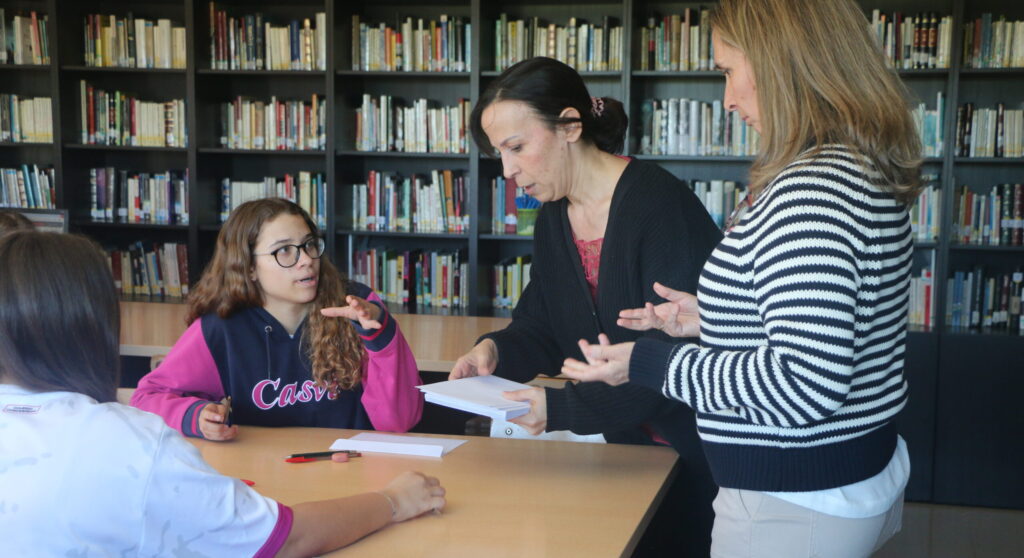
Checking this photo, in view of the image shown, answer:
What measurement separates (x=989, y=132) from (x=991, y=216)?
14.1 inches

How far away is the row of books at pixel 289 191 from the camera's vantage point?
464 cm

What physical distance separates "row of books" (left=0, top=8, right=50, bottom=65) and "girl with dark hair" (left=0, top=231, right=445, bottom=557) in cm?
416

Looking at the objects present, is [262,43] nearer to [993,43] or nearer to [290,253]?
[290,253]

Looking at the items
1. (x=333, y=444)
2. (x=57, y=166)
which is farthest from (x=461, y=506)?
(x=57, y=166)

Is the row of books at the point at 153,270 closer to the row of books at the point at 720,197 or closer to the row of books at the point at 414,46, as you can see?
the row of books at the point at 414,46

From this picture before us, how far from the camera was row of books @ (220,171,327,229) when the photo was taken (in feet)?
15.2

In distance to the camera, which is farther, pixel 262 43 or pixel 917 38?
pixel 262 43

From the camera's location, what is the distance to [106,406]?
1099 mm

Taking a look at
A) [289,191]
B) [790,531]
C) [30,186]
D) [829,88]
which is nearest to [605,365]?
[790,531]

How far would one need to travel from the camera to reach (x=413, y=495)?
150 cm

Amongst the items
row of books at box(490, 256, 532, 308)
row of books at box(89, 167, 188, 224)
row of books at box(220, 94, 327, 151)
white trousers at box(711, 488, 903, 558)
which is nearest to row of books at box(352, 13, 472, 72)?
row of books at box(220, 94, 327, 151)

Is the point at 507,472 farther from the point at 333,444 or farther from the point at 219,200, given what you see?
the point at 219,200

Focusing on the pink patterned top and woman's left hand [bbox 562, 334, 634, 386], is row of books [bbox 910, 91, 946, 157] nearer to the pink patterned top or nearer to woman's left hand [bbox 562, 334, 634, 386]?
the pink patterned top

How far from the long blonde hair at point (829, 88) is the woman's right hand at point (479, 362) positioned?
0.81 metres
